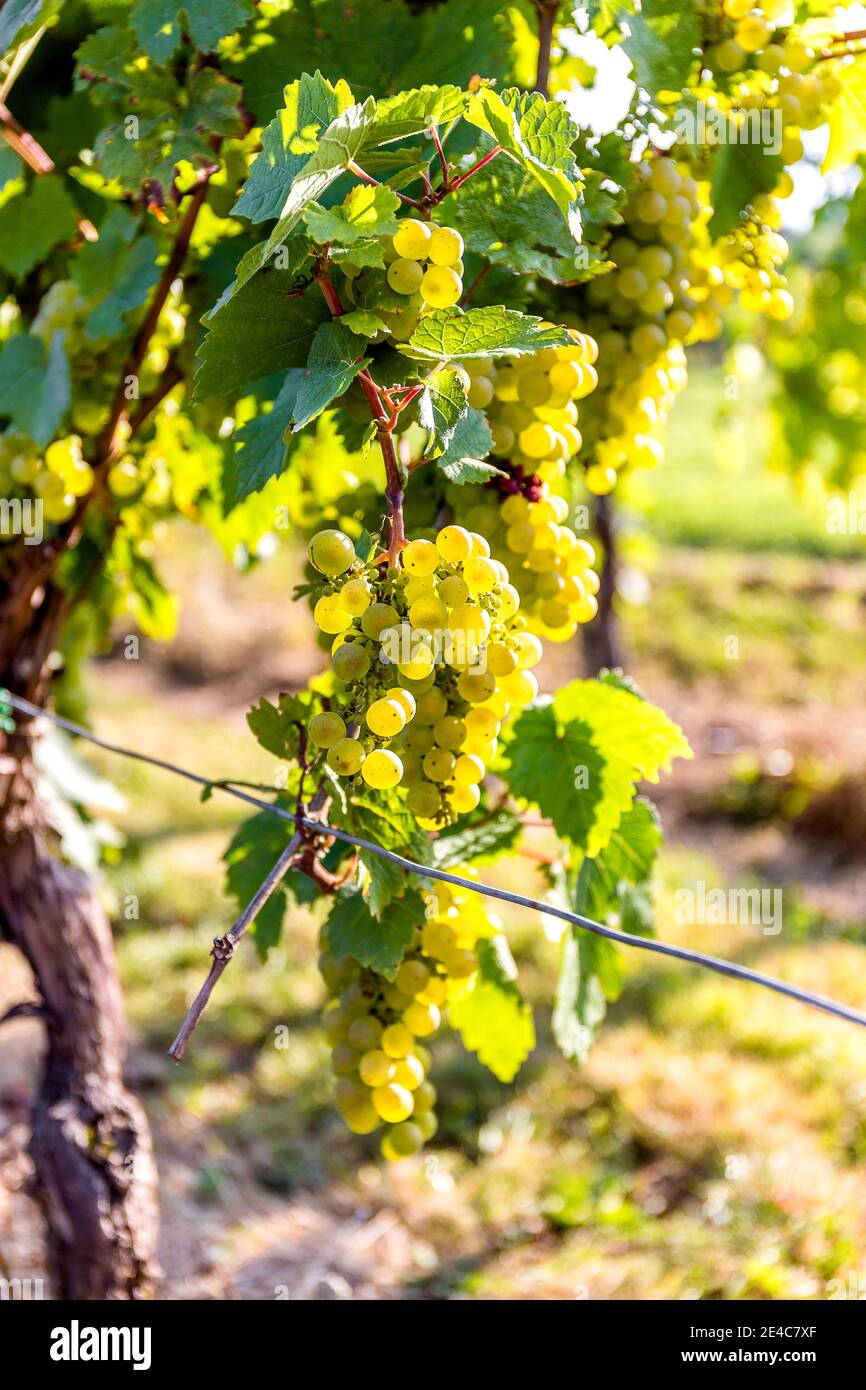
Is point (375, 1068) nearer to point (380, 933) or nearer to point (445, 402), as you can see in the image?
point (380, 933)

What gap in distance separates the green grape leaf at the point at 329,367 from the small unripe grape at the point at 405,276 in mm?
46

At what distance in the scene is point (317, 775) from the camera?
1.06 meters

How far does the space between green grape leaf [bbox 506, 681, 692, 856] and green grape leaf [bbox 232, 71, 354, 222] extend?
0.58 meters

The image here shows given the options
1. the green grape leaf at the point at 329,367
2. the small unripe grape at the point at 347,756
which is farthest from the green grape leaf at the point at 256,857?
the green grape leaf at the point at 329,367

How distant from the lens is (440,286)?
80cm

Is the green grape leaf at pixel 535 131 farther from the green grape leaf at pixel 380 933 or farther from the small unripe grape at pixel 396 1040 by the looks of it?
the small unripe grape at pixel 396 1040

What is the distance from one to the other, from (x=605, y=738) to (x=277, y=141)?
2.10 ft

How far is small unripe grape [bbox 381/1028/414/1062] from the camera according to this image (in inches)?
45.9

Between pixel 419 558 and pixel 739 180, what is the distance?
25.3 inches

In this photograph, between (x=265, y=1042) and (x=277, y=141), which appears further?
(x=265, y=1042)

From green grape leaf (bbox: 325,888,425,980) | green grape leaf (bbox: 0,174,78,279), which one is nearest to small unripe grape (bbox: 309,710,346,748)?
green grape leaf (bbox: 325,888,425,980)

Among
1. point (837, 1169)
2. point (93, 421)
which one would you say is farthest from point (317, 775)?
point (837, 1169)
